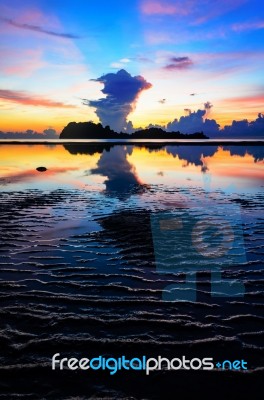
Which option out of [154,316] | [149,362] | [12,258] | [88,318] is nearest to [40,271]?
[12,258]

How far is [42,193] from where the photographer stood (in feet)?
92.1

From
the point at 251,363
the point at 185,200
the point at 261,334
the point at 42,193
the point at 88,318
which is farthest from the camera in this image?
the point at 42,193

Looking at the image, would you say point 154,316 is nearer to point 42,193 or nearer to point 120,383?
point 120,383

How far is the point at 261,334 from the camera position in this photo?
7680 millimetres

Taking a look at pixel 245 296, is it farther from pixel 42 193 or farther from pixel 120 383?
pixel 42 193

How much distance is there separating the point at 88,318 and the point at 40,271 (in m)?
3.64

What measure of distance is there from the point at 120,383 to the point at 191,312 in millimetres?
3088

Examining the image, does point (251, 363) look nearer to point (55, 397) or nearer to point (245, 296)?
point (245, 296)

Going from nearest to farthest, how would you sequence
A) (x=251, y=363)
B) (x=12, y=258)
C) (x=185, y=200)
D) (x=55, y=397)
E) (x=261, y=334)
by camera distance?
(x=55, y=397), (x=251, y=363), (x=261, y=334), (x=12, y=258), (x=185, y=200)

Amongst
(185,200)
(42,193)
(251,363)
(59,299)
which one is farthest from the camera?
(42,193)

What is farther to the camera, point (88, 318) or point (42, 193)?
point (42, 193)

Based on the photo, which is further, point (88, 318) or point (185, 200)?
point (185, 200)

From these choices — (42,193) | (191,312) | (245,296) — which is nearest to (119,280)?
(191,312)

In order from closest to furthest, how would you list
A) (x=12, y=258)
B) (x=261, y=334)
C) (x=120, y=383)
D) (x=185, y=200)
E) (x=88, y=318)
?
1. (x=120, y=383)
2. (x=261, y=334)
3. (x=88, y=318)
4. (x=12, y=258)
5. (x=185, y=200)
